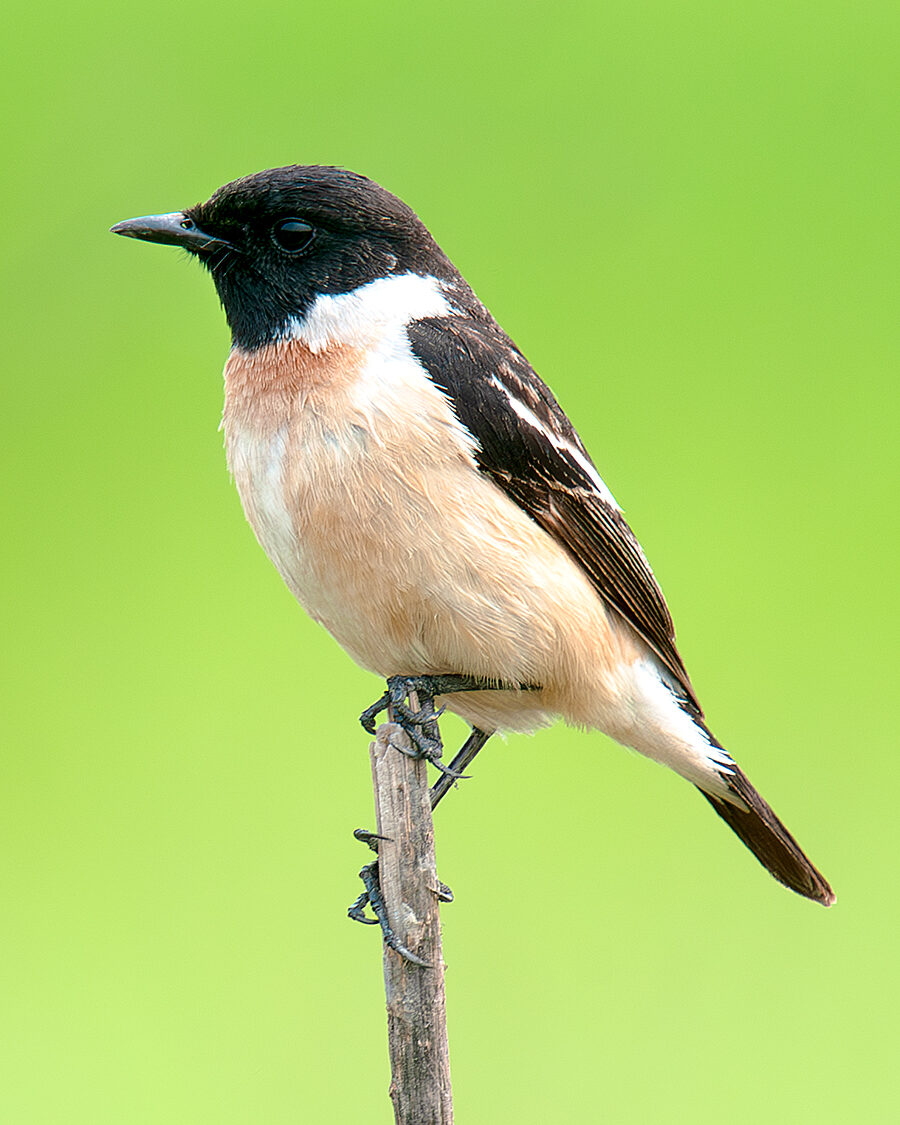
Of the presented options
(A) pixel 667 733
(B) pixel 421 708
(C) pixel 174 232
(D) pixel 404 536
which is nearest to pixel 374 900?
(B) pixel 421 708

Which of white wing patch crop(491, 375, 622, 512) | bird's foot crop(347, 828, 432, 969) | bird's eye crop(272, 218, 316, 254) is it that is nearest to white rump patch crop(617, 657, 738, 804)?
white wing patch crop(491, 375, 622, 512)

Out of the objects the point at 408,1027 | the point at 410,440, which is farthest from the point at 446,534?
the point at 408,1027

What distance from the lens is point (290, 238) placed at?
3572 mm

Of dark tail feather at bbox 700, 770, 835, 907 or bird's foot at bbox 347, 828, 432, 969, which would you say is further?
dark tail feather at bbox 700, 770, 835, 907

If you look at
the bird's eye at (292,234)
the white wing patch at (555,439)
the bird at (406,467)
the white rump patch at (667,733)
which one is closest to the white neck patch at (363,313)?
the bird at (406,467)

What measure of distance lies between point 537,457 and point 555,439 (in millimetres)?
107

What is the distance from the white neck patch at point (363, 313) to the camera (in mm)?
3455

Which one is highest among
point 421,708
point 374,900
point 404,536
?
point 404,536

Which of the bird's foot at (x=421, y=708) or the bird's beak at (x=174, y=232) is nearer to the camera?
the bird's foot at (x=421, y=708)

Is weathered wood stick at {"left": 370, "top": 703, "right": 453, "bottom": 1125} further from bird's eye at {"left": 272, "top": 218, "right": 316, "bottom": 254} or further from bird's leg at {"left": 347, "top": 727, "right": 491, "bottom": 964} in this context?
bird's eye at {"left": 272, "top": 218, "right": 316, "bottom": 254}

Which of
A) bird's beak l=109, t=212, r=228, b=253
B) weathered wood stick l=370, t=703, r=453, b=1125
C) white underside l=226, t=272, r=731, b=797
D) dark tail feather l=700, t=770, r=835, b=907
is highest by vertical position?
bird's beak l=109, t=212, r=228, b=253

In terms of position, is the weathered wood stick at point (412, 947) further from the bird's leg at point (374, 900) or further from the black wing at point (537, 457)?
the black wing at point (537, 457)

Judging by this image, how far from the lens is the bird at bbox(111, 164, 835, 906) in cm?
331

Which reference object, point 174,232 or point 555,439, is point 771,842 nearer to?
point 555,439
